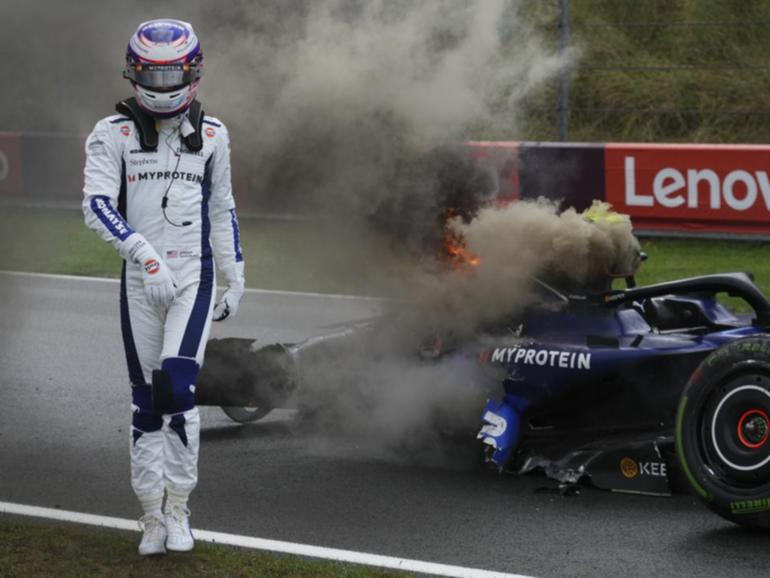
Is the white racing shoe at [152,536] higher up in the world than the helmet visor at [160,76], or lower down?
lower down

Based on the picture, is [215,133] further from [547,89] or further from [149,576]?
[547,89]

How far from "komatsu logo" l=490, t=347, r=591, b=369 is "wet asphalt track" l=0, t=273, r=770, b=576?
57 centimetres

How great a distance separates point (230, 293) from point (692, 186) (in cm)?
830

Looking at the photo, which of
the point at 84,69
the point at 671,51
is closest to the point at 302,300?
the point at 84,69

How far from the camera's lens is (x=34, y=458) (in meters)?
7.43

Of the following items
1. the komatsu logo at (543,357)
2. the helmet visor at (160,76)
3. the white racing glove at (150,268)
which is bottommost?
the komatsu logo at (543,357)

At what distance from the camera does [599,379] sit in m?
6.46

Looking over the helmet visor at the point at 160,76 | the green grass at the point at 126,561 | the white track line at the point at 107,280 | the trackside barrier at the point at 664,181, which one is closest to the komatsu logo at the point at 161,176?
the helmet visor at the point at 160,76

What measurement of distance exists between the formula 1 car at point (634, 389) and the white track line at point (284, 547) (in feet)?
3.32

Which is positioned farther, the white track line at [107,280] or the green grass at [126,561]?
the white track line at [107,280]

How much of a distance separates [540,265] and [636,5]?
37.1 feet

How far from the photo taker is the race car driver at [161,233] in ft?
18.5

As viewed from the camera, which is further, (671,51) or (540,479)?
(671,51)

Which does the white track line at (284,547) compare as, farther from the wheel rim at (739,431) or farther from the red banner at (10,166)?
the red banner at (10,166)
